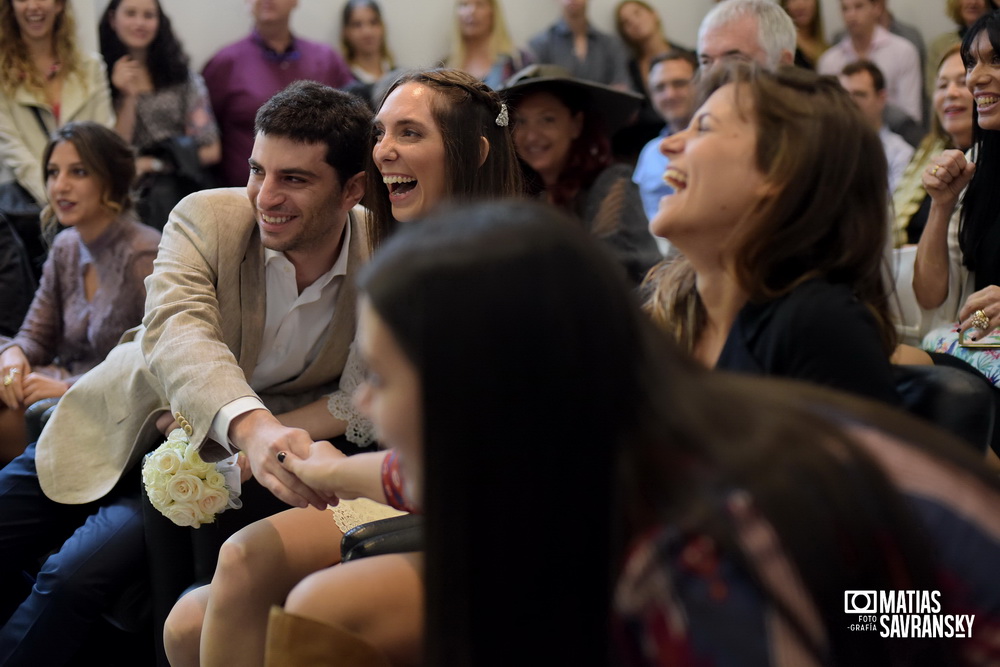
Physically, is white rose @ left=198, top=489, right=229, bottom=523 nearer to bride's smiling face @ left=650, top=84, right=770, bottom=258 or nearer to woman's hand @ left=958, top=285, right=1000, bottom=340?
bride's smiling face @ left=650, top=84, right=770, bottom=258

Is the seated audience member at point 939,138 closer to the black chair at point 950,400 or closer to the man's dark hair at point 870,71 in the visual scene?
the man's dark hair at point 870,71

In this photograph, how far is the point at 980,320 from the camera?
2.32 meters

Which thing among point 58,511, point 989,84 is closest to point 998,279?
point 989,84

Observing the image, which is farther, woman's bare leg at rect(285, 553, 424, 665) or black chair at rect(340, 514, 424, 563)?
black chair at rect(340, 514, 424, 563)

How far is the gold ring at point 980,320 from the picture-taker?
2.31 metres

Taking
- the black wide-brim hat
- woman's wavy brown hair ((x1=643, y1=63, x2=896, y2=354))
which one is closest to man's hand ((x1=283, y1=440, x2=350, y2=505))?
woman's wavy brown hair ((x1=643, y1=63, x2=896, y2=354))

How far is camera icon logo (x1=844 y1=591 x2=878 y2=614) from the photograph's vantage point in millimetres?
944

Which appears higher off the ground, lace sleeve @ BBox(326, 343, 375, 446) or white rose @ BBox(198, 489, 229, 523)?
lace sleeve @ BBox(326, 343, 375, 446)

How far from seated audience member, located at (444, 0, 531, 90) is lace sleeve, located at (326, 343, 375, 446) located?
3.33 meters

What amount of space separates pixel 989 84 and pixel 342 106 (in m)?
1.52

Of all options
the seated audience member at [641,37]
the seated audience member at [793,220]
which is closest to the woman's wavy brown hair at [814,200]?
the seated audience member at [793,220]

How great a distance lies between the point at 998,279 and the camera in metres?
2.47

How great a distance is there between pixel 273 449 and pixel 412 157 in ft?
2.33

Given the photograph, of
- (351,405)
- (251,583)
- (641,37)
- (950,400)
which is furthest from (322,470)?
(641,37)
